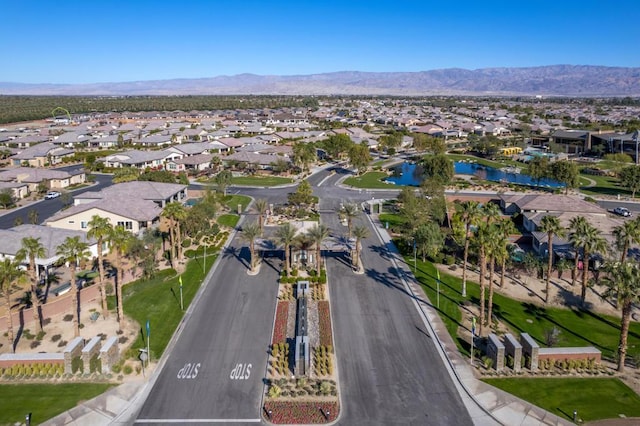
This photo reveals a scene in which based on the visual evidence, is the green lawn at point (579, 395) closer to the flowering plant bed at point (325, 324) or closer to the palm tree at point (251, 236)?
the flowering plant bed at point (325, 324)

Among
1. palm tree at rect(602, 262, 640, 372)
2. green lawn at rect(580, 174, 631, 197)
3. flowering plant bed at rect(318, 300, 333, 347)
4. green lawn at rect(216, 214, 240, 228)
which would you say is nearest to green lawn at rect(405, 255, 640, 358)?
Answer: palm tree at rect(602, 262, 640, 372)

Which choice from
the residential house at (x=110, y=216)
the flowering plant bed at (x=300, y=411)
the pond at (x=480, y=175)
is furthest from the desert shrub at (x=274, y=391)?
the pond at (x=480, y=175)

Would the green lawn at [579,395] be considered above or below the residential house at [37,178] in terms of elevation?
below

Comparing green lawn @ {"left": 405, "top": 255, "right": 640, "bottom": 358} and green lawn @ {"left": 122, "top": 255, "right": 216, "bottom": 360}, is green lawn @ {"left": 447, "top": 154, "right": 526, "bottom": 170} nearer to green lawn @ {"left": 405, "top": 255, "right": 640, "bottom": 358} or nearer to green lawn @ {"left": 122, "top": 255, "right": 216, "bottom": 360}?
green lawn @ {"left": 405, "top": 255, "right": 640, "bottom": 358}

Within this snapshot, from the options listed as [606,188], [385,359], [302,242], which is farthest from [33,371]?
[606,188]

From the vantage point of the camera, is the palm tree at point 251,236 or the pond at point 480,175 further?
the pond at point 480,175

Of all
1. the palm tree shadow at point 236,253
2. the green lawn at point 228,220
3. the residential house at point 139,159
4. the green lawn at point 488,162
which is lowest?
the palm tree shadow at point 236,253
